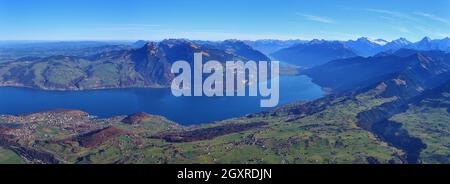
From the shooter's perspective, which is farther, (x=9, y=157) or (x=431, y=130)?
(x=431, y=130)

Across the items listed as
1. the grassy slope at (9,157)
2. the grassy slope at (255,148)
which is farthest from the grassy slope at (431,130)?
the grassy slope at (9,157)

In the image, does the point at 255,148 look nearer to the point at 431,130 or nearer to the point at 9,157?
the point at 9,157

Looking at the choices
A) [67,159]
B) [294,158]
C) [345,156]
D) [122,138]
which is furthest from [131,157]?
[345,156]

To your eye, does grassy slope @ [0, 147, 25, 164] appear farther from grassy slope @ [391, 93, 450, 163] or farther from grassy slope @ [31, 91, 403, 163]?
grassy slope @ [391, 93, 450, 163]

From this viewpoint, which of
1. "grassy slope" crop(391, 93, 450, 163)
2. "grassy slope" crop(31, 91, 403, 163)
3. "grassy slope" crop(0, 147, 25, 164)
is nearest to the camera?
"grassy slope" crop(0, 147, 25, 164)

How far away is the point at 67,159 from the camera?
119375 millimetres

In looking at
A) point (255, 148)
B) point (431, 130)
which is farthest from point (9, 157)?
point (431, 130)

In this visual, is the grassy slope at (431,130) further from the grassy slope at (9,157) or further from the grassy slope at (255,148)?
the grassy slope at (9,157)

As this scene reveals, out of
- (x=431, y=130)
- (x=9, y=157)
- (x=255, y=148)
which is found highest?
(x=9, y=157)

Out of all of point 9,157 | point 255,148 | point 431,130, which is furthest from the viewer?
point 431,130

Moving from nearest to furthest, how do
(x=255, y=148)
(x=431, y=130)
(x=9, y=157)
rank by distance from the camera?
1. (x=9, y=157)
2. (x=255, y=148)
3. (x=431, y=130)

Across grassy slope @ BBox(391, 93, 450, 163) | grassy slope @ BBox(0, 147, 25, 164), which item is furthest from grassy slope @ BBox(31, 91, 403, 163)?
grassy slope @ BBox(391, 93, 450, 163)

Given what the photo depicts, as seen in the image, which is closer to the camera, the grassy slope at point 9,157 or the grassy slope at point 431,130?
the grassy slope at point 9,157
